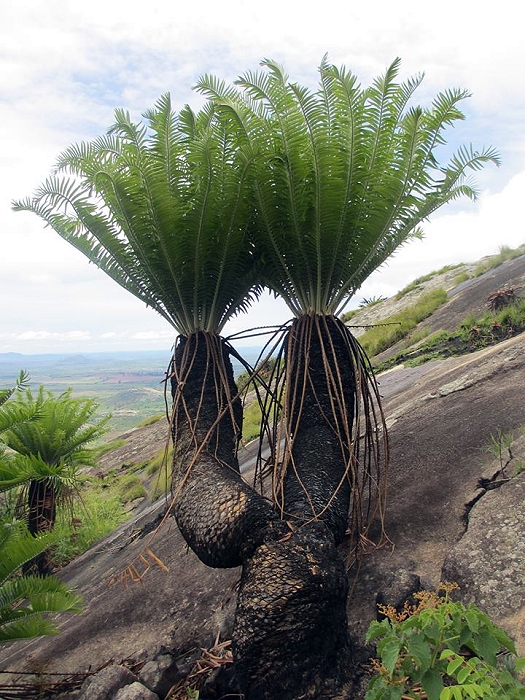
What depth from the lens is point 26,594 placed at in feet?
14.0

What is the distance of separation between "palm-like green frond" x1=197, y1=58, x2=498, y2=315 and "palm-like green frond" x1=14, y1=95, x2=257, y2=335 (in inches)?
9.7

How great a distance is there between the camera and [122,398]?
513 ft

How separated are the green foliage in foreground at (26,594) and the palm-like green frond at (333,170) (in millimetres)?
3018

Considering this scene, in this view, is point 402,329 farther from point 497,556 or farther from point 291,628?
point 291,628

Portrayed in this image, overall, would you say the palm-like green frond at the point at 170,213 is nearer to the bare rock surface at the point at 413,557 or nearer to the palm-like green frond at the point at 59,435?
the bare rock surface at the point at 413,557

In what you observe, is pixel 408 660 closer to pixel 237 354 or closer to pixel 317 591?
pixel 317 591

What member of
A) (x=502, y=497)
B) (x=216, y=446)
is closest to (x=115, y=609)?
(x=216, y=446)

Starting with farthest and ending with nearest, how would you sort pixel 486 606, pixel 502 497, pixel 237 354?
pixel 237 354 → pixel 502 497 → pixel 486 606

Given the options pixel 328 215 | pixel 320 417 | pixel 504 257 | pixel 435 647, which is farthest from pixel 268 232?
pixel 504 257

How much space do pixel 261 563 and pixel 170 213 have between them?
8.91 feet

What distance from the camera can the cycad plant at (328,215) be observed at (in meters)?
4.10

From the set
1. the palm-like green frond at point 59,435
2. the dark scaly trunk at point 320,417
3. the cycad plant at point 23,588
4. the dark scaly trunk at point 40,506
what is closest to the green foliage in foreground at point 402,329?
the palm-like green frond at point 59,435

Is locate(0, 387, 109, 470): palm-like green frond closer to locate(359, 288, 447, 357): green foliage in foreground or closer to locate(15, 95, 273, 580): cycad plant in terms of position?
locate(15, 95, 273, 580): cycad plant

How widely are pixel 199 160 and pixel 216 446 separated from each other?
222 centimetres
